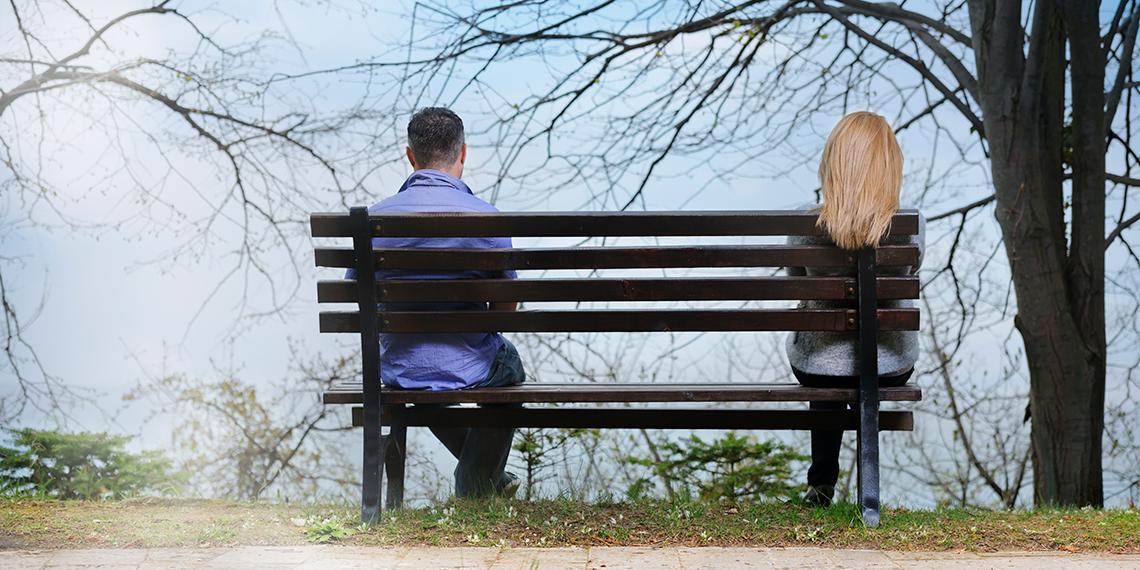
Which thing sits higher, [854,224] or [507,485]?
[854,224]

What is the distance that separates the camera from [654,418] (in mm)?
4285

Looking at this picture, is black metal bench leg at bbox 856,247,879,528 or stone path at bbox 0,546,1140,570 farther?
black metal bench leg at bbox 856,247,879,528

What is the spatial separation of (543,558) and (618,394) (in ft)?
2.35

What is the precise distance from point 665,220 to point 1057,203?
365 centimetres

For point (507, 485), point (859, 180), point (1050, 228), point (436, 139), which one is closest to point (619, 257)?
point (859, 180)

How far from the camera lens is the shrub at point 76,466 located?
6301 mm

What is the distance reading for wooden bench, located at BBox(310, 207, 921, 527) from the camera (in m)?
3.99

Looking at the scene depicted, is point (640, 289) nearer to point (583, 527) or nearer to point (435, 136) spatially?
point (583, 527)

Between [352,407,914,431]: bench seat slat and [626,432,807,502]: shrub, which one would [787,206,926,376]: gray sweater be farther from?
[626,432,807,502]: shrub

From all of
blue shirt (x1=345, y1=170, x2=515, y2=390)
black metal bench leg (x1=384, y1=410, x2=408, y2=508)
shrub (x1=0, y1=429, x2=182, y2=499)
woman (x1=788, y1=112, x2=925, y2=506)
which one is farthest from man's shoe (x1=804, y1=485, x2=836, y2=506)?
shrub (x1=0, y1=429, x2=182, y2=499)

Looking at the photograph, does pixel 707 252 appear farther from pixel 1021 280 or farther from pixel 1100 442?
pixel 1100 442

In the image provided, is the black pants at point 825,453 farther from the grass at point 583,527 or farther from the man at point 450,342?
the man at point 450,342

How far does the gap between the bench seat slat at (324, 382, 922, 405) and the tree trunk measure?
2713 millimetres

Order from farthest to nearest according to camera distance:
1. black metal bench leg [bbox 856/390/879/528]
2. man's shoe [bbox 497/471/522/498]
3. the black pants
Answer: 1. man's shoe [bbox 497/471/522/498]
2. the black pants
3. black metal bench leg [bbox 856/390/879/528]
